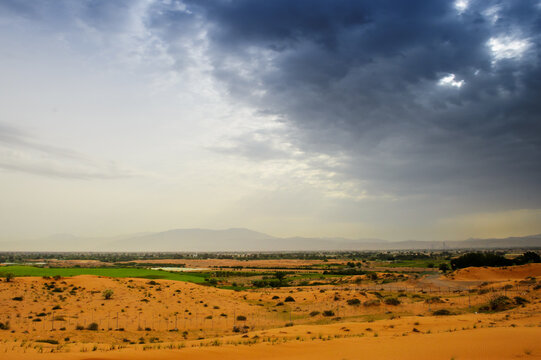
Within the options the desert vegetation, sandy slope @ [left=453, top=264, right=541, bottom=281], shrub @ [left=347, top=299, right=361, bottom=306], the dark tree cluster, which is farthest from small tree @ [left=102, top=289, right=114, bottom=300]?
the dark tree cluster

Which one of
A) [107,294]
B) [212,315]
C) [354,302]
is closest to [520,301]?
[354,302]

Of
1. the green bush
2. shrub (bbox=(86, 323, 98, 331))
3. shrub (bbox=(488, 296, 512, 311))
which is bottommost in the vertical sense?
the green bush

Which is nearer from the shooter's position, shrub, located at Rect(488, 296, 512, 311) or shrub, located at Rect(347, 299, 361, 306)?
shrub, located at Rect(488, 296, 512, 311)

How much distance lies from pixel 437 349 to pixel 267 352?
8.65 m

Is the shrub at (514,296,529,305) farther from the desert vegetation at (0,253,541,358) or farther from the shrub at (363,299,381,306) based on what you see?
the shrub at (363,299,381,306)

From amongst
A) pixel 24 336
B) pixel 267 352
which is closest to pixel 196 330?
pixel 24 336

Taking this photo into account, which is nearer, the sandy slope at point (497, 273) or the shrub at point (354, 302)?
the shrub at point (354, 302)

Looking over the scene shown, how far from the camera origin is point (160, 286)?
180 ft

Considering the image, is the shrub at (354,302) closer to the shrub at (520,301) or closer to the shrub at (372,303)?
the shrub at (372,303)

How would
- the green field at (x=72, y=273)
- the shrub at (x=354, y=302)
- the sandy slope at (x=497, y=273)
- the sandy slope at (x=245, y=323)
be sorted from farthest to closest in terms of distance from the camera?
the sandy slope at (x=497, y=273)
the green field at (x=72, y=273)
the shrub at (x=354, y=302)
the sandy slope at (x=245, y=323)

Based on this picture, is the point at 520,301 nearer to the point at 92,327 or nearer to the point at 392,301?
the point at 392,301

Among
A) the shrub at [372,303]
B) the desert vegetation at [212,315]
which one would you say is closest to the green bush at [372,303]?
the shrub at [372,303]

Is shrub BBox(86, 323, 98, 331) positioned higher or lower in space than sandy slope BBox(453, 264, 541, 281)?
higher

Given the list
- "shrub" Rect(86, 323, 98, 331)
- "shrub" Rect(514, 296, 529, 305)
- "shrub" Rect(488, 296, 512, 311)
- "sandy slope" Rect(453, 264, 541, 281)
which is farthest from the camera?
"sandy slope" Rect(453, 264, 541, 281)
